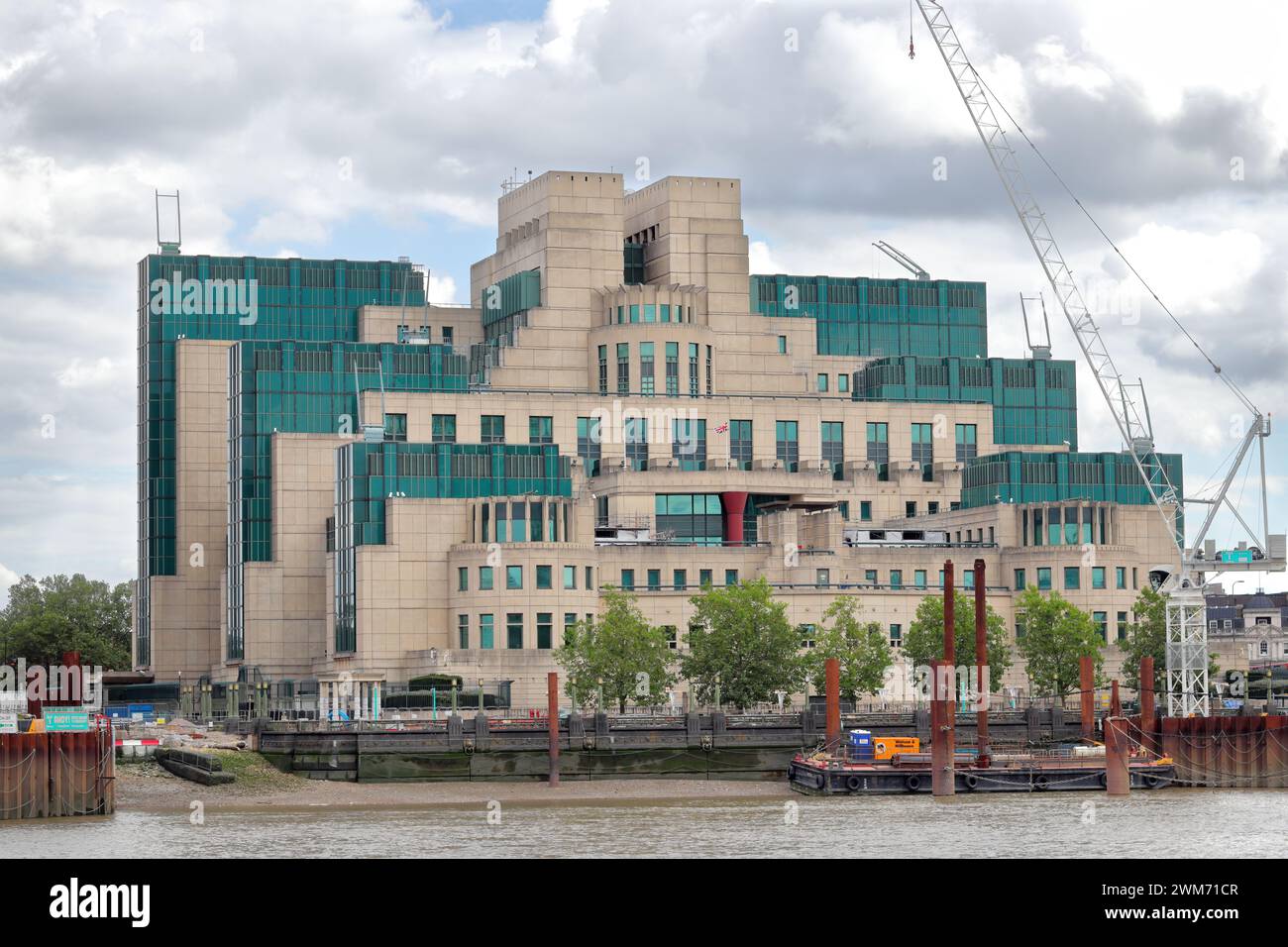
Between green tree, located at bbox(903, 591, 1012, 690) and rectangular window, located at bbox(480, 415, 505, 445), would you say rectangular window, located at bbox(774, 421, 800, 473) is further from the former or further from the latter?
green tree, located at bbox(903, 591, 1012, 690)

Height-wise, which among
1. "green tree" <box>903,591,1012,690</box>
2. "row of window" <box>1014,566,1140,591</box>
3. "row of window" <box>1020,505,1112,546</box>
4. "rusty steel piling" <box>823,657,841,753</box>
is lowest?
"rusty steel piling" <box>823,657,841,753</box>

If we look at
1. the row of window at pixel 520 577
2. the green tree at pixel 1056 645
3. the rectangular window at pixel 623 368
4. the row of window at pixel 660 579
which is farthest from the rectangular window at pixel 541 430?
the green tree at pixel 1056 645

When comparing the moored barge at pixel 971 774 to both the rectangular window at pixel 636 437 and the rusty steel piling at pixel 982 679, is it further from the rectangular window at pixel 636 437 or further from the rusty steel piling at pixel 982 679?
the rectangular window at pixel 636 437

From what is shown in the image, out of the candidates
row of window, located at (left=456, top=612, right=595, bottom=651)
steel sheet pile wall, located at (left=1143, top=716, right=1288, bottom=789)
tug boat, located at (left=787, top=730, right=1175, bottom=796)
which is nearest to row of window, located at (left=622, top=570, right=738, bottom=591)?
row of window, located at (left=456, top=612, right=595, bottom=651)

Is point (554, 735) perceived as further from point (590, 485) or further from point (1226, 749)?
point (590, 485)

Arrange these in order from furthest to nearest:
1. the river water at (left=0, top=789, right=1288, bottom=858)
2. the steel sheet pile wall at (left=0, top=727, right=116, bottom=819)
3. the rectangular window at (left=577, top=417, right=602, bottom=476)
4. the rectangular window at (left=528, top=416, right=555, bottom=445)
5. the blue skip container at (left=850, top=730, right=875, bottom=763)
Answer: the rectangular window at (left=577, top=417, right=602, bottom=476), the rectangular window at (left=528, top=416, right=555, bottom=445), the blue skip container at (left=850, top=730, right=875, bottom=763), the steel sheet pile wall at (left=0, top=727, right=116, bottom=819), the river water at (left=0, top=789, right=1288, bottom=858)

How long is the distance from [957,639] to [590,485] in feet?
137

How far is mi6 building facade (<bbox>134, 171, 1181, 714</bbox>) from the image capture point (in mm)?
155375

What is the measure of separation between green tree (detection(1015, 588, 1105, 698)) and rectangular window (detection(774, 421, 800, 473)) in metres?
42.3

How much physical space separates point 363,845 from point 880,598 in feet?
292

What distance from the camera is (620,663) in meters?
136

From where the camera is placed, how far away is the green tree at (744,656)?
13775cm
